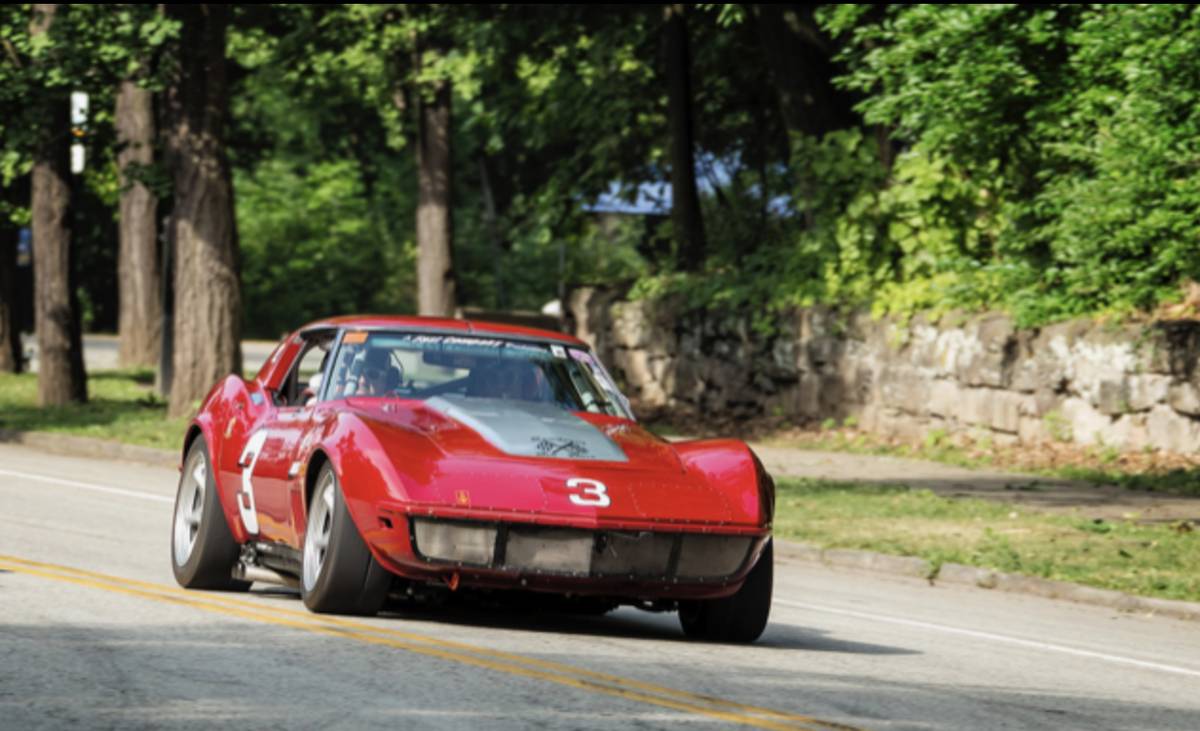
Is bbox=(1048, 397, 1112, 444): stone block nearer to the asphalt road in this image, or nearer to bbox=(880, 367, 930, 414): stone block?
bbox=(880, 367, 930, 414): stone block


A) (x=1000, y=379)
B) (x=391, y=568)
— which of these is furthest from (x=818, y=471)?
(x=391, y=568)

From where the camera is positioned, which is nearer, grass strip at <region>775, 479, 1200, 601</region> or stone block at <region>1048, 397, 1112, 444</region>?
grass strip at <region>775, 479, 1200, 601</region>

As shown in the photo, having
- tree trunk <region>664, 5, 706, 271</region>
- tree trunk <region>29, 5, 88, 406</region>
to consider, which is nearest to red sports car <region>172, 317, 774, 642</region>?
tree trunk <region>29, 5, 88, 406</region>

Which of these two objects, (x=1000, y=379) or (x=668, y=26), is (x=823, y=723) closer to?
(x=1000, y=379)

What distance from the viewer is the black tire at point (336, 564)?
8875mm

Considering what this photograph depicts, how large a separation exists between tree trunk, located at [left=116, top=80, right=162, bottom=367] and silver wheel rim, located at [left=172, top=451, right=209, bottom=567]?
2459cm

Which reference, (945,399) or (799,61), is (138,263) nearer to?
(799,61)

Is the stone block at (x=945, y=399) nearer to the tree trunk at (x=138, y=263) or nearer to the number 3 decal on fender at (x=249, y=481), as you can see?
the number 3 decal on fender at (x=249, y=481)

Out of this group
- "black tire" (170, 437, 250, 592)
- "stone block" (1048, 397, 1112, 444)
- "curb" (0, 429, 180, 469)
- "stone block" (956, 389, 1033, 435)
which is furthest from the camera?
"curb" (0, 429, 180, 469)

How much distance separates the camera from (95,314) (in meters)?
72.1

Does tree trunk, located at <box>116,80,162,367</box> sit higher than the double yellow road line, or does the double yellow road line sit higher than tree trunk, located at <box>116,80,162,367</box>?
tree trunk, located at <box>116,80,162,367</box>

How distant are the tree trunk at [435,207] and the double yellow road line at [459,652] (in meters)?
28.2

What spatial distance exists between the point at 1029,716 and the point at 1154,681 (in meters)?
1.78

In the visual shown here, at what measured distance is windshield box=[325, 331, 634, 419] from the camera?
33.0ft
